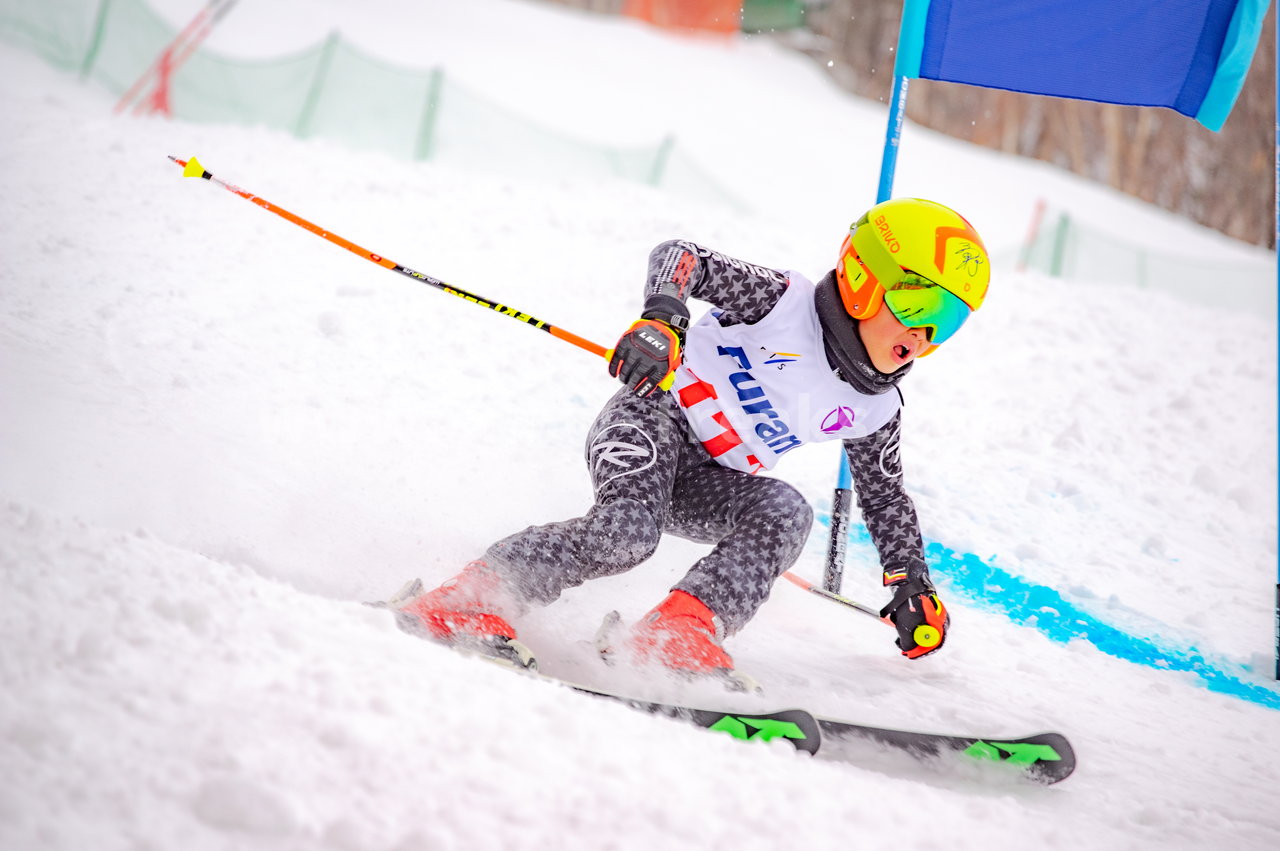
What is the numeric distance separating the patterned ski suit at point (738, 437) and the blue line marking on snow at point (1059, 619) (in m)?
1.06

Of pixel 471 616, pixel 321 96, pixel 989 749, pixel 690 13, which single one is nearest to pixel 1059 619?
pixel 989 749

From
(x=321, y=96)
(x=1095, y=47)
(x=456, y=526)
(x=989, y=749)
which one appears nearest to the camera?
(x=989, y=749)

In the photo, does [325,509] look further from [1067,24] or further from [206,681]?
[1067,24]

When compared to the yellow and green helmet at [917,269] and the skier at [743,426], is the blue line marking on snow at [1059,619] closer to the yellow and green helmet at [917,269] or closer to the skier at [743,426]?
the skier at [743,426]

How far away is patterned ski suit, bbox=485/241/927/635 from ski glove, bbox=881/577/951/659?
6 centimetres

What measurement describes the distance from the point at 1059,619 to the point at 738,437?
1727 millimetres

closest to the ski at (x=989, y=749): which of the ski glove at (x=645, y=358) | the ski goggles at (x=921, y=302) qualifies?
the ski glove at (x=645, y=358)

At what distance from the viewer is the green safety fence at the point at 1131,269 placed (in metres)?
11.2

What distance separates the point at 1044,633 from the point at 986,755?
1.46 m

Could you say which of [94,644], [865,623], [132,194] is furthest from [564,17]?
[94,644]

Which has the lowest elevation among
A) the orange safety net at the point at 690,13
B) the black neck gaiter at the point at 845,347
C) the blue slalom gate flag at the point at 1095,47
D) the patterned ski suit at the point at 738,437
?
the patterned ski suit at the point at 738,437

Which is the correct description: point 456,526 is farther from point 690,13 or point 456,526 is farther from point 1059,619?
point 690,13

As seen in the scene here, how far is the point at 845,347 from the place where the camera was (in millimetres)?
2518

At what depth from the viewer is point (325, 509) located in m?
2.88
